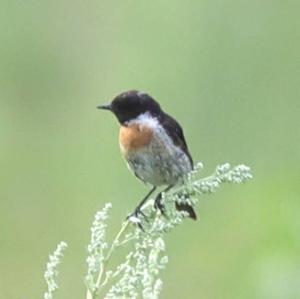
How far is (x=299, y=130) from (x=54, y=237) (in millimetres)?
1744

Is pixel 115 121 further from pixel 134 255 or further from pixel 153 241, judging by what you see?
pixel 134 255

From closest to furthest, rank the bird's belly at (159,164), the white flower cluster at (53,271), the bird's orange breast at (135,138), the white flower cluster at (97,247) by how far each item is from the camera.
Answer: the white flower cluster at (53,271) < the white flower cluster at (97,247) < the bird's belly at (159,164) < the bird's orange breast at (135,138)

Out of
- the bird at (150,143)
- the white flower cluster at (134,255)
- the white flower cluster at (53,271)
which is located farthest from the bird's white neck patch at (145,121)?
the white flower cluster at (53,271)

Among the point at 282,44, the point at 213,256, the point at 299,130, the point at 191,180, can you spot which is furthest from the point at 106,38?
the point at 191,180

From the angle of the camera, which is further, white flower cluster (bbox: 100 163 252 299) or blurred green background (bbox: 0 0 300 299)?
blurred green background (bbox: 0 0 300 299)

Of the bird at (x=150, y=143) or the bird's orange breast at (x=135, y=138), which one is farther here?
the bird's orange breast at (x=135, y=138)

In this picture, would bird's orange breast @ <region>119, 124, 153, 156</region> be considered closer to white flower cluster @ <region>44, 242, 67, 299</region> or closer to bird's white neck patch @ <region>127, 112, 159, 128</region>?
bird's white neck patch @ <region>127, 112, 159, 128</region>

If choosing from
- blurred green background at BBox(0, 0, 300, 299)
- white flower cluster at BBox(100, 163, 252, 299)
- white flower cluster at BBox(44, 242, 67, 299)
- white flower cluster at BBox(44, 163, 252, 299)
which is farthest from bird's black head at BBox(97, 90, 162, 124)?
white flower cluster at BBox(44, 242, 67, 299)

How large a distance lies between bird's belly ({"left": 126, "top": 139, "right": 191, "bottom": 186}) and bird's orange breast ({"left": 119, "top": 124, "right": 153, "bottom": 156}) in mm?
19

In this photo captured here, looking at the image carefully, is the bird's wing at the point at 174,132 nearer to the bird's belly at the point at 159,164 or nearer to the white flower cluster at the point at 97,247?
the bird's belly at the point at 159,164

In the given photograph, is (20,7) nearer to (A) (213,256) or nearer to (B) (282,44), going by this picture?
(B) (282,44)

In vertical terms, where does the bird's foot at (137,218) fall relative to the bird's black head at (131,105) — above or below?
below

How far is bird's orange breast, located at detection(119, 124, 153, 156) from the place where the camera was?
543cm

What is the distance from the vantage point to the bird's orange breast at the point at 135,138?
17.8 feet
